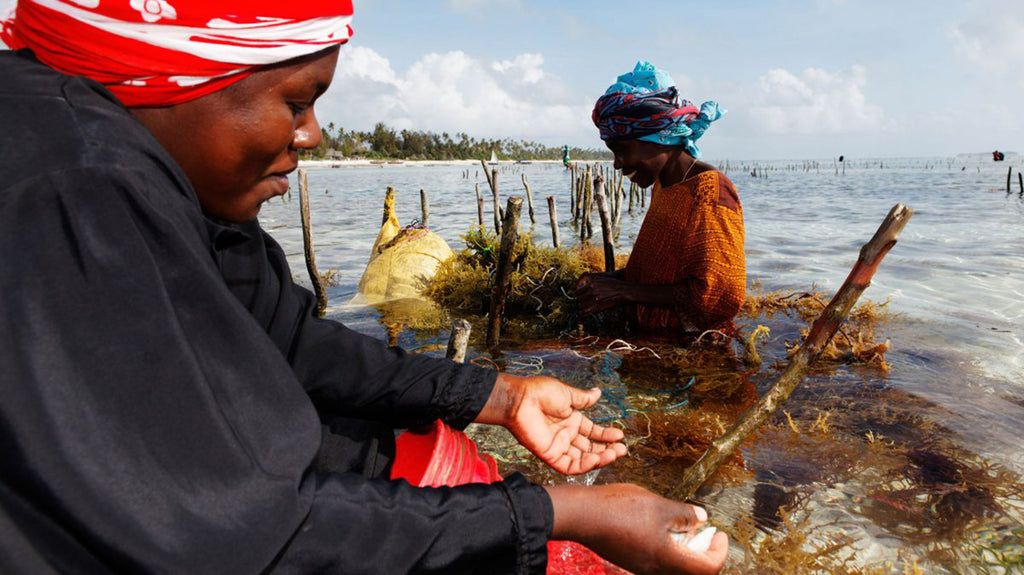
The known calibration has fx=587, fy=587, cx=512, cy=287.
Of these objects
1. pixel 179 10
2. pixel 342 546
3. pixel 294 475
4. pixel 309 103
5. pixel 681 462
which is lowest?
pixel 681 462

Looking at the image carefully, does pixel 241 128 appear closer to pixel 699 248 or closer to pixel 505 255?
pixel 699 248

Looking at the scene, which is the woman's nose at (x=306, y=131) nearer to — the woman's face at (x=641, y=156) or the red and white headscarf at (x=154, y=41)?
the red and white headscarf at (x=154, y=41)

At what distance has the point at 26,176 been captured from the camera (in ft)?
2.31

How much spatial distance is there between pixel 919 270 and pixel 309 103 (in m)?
11.4

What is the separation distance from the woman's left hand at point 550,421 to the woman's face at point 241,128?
84 centimetres

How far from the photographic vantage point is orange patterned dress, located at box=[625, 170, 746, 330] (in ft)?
12.6

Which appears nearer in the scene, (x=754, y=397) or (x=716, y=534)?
(x=716, y=534)

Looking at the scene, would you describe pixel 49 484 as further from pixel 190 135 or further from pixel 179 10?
pixel 179 10

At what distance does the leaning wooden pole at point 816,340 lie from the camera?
6.50ft

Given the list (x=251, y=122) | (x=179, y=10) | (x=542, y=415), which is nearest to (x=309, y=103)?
(x=251, y=122)

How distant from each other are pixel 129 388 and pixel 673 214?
3725mm

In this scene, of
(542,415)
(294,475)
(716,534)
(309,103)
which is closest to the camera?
(294,475)

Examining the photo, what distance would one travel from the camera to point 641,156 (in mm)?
4207

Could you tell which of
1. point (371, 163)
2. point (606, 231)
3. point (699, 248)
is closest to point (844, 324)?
point (606, 231)
